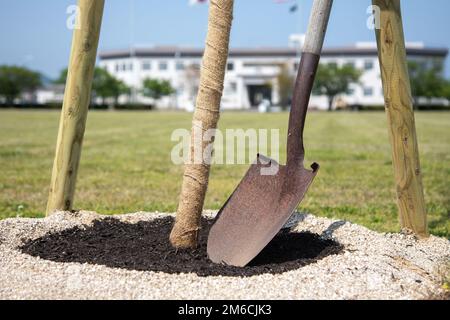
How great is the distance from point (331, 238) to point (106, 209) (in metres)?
2.73

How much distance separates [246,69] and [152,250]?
311 feet

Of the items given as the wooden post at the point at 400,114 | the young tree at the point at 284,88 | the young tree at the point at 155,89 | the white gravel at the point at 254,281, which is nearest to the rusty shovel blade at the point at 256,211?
the white gravel at the point at 254,281

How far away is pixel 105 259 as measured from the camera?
375 cm

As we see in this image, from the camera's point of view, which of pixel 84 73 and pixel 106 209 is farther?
pixel 106 209

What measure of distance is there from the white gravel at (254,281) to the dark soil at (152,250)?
14 cm

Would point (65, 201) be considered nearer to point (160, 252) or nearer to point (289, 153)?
point (160, 252)

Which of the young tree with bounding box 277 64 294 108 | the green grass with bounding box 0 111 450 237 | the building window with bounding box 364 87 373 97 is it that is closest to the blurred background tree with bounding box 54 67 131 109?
the young tree with bounding box 277 64 294 108

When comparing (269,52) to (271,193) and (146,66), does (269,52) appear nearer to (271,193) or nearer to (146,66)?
(146,66)

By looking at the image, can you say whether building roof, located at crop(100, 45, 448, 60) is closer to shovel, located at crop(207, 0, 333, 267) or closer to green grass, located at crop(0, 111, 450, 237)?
green grass, located at crop(0, 111, 450, 237)

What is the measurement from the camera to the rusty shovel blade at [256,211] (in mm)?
3797

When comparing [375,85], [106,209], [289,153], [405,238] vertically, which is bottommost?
[106,209]

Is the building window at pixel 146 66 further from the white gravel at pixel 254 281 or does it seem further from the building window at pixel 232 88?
the white gravel at pixel 254 281

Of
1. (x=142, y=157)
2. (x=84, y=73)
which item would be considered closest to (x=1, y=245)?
(x=84, y=73)
